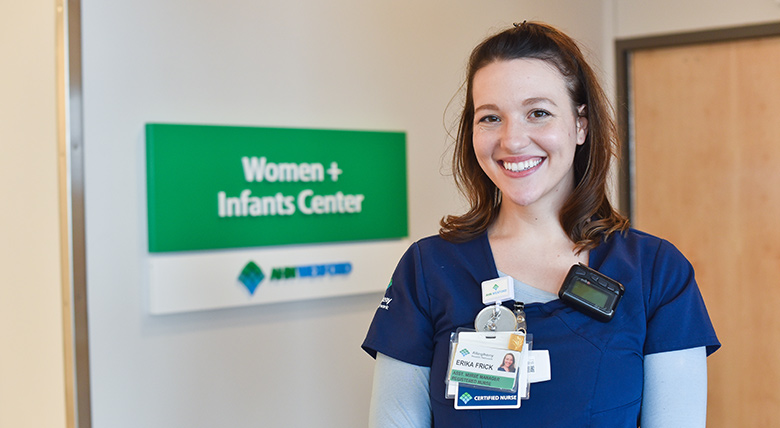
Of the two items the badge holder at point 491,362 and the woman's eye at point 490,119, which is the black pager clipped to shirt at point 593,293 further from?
the woman's eye at point 490,119

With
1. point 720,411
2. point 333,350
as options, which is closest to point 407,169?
point 333,350

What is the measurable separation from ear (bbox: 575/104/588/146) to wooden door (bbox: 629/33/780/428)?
7.39ft

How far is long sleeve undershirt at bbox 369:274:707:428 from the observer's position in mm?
1129

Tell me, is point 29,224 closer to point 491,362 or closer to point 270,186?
point 270,186

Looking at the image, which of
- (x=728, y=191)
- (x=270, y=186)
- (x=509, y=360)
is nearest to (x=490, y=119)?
(x=509, y=360)

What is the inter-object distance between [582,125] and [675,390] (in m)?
0.48

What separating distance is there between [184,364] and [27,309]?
0.48 m

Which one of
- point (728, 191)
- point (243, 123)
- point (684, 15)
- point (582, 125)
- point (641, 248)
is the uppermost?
point (684, 15)

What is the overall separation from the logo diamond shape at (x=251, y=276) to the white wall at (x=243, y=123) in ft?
0.30

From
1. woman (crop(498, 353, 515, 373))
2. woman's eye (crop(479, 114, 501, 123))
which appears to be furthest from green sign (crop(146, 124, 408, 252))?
woman (crop(498, 353, 515, 373))

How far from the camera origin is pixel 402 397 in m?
1.21

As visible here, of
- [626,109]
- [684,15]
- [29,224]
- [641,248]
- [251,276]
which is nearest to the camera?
[641,248]

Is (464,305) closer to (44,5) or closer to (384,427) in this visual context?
(384,427)

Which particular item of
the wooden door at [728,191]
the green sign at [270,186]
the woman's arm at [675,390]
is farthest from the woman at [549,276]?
the wooden door at [728,191]
